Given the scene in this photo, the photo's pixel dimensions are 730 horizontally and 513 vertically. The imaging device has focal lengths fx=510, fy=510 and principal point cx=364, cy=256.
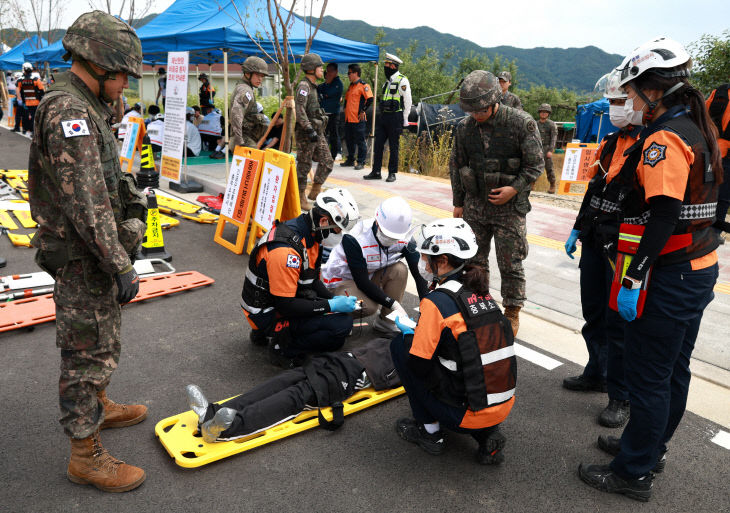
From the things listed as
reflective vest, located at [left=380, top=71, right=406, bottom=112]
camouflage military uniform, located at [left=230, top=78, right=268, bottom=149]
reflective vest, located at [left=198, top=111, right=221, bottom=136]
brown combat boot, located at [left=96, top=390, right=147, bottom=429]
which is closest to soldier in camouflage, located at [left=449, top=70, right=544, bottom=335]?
brown combat boot, located at [left=96, top=390, right=147, bottom=429]

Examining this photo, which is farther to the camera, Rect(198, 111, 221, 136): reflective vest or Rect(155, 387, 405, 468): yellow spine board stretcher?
Rect(198, 111, 221, 136): reflective vest

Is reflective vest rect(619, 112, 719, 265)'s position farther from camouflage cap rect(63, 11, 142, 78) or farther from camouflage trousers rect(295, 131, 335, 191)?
camouflage trousers rect(295, 131, 335, 191)

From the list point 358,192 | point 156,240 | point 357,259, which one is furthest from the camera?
point 358,192

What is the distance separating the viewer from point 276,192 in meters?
5.64

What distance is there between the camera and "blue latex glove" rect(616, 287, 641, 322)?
232 centimetres

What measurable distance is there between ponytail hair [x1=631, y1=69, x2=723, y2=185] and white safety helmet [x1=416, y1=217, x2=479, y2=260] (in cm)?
111

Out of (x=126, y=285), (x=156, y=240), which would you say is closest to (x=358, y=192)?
(x=156, y=240)

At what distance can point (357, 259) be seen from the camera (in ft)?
13.0

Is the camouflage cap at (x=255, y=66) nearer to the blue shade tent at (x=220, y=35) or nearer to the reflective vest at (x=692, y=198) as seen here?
the blue shade tent at (x=220, y=35)

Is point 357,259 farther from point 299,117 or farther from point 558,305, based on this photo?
point 299,117

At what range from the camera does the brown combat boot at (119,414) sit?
2938mm

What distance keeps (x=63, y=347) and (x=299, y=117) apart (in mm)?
6060

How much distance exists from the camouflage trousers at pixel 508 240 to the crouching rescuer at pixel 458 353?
57.3 inches

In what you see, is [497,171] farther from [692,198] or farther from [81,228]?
[81,228]
